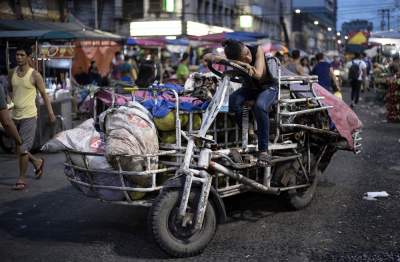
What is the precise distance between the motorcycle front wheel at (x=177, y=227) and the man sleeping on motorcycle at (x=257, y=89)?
105 centimetres

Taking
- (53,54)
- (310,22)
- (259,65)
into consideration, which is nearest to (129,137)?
(259,65)

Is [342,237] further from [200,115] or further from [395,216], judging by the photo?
[200,115]

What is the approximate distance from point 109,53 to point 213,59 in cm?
1929

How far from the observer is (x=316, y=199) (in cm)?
705

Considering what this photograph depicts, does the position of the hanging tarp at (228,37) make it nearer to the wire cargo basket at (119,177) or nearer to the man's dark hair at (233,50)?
the man's dark hair at (233,50)

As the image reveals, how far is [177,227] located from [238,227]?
119 centimetres

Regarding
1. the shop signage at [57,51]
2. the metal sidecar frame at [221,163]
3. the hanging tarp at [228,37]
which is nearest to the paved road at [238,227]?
the metal sidecar frame at [221,163]

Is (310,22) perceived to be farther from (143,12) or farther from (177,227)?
(177,227)

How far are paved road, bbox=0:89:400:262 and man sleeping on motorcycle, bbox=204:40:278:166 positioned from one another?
0.83 metres

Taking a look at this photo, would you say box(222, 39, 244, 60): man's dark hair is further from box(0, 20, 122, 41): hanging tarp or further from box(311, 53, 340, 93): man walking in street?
box(0, 20, 122, 41): hanging tarp

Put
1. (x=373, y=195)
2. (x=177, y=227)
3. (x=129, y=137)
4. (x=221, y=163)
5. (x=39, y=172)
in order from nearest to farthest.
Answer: (x=177, y=227)
(x=129, y=137)
(x=221, y=163)
(x=373, y=195)
(x=39, y=172)

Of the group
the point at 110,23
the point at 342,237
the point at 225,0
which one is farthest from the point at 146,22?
the point at 225,0

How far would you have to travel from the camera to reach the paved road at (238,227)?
16.6 feet

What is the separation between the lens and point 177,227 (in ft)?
15.9
